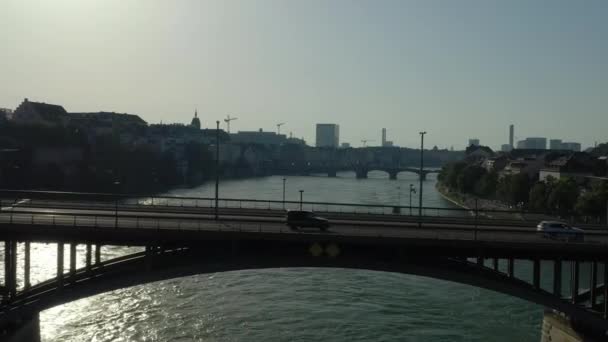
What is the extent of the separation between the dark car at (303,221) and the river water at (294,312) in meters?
5.33

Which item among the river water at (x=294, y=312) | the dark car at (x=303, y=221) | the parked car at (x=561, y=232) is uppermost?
the dark car at (x=303, y=221)

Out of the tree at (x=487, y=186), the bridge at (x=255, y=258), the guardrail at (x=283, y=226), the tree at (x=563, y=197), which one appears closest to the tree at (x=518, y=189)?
the tree at (x=487, y=186)

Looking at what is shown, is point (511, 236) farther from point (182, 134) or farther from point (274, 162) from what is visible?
point (274, 162)

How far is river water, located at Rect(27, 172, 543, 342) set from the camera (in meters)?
24.5

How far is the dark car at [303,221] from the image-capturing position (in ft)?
71.4

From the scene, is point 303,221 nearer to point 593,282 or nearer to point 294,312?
point 294,312

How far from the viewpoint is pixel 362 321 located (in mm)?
26438

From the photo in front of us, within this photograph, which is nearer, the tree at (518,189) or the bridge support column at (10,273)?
the bridge support column at (10,273)

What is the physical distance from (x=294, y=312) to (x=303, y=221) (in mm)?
7355

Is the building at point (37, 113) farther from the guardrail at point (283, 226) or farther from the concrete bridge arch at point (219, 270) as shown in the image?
the concrete bridge arch at point (219, 270)

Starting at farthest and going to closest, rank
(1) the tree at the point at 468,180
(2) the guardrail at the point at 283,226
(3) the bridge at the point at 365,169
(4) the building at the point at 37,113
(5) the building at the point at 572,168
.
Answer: (3) the bridge at the point at 365,169, (4) the building at the point at 37,113, (1) the tree at the point at 468,180, (5) the building at the point at 572,168, (2) the guardrail at the point at 283,226

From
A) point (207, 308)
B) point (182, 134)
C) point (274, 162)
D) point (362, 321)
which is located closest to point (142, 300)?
point (207, 308)

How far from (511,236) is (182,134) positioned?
140 meters

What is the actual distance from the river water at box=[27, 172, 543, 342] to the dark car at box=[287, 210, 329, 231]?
533cm
